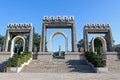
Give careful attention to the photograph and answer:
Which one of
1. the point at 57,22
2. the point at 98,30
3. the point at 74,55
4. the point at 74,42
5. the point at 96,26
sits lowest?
the point at 74,55

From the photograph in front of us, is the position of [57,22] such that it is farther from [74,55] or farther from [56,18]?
[74,55]

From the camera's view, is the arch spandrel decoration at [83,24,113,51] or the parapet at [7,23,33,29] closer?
the arch spandrel decoration at [83,24,113,51]

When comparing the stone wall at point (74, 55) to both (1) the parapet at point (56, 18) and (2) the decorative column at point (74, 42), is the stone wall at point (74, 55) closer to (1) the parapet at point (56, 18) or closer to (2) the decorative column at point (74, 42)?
(2) the decorative column at point (74, 42)

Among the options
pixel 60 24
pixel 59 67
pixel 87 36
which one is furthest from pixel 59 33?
pixel 59 67

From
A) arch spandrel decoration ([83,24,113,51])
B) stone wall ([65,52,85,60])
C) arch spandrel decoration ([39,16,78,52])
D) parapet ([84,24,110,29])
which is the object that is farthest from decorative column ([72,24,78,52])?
parapet ([84,24,110,29])

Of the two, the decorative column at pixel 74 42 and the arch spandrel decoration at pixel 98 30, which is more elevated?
the arch spandrel decoration at pixel 98 30

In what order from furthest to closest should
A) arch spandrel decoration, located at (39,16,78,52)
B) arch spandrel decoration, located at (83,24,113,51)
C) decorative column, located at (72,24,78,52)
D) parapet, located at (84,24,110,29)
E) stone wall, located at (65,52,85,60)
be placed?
parapet, located at (84,24,110,29), arch spandrel decoration, located at (83,24,113,51), arch spandrel decoration, located at (39,16,78,52), decorative column, located at (72,24,78,52), stone wall, located at (65,52,85,60)

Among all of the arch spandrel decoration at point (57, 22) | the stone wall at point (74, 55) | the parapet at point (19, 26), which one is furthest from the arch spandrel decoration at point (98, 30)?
the parapet at point (19, 26)

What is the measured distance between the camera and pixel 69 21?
976 inches

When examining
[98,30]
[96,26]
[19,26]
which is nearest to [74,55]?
[98,30]

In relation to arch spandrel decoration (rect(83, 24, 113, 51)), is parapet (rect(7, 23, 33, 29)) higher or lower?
higher

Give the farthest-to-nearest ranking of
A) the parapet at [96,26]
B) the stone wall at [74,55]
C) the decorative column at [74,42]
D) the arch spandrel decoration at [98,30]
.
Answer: the parapet at [96,26], the arch spandrel decoration at [98,30], the decorative column at [74,42], the stone wall at [74,55]

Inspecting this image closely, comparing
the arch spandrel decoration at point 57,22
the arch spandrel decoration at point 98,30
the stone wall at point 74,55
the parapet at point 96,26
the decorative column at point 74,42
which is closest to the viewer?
the stone wall at point 74,55

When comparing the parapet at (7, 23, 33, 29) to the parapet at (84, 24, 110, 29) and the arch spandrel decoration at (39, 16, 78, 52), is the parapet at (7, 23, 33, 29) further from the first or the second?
the parapet at (84, 24, 110, 29)
